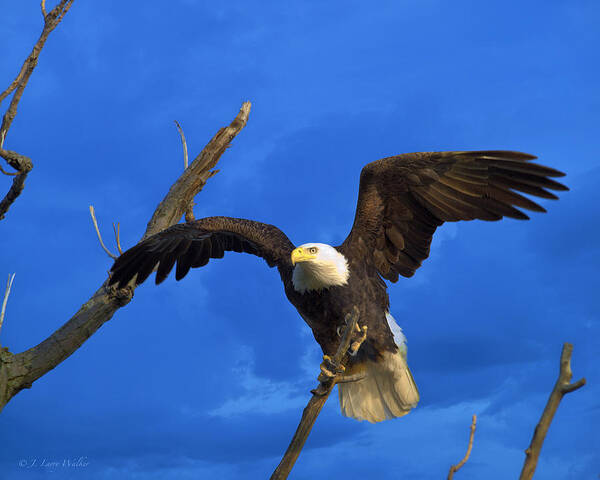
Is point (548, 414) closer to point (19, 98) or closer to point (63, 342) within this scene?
point (63, 342)

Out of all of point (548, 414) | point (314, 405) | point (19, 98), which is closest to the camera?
point (548, 414)

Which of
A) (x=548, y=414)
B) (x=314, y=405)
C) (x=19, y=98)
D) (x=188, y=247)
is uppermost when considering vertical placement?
(x=19, y=98)

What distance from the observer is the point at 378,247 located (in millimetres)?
5328

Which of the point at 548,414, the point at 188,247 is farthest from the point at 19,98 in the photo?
the point at 548,414

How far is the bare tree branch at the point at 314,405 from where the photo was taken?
4070 millimetres

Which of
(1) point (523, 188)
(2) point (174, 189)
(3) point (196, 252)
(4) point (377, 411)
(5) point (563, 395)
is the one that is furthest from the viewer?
(2) point (174, 189)

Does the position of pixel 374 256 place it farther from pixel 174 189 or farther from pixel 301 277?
pixel 174 189

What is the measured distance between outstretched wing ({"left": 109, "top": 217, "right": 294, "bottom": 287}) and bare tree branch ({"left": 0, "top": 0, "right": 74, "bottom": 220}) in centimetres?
102

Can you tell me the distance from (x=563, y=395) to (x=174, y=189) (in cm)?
470

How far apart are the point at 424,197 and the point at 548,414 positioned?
273 centimetres

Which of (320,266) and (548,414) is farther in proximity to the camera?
(320,266)

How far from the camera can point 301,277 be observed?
4922mm

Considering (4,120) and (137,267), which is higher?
(4,120)

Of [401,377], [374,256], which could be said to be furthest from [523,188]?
[401,377]
